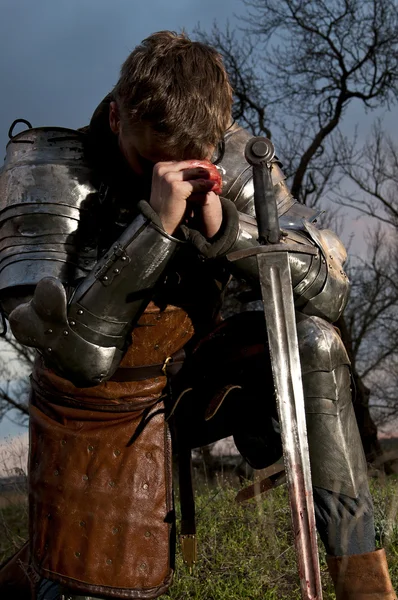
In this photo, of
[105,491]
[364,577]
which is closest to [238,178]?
[105,491]

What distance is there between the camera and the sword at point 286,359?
6.14ft

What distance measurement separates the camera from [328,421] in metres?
2.11

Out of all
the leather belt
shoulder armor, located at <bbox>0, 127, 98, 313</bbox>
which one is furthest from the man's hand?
the leather belt

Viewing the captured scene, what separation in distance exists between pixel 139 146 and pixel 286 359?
0.84 m

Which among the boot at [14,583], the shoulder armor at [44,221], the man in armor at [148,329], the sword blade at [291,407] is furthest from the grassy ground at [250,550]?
the shoulder armor at [44,221]

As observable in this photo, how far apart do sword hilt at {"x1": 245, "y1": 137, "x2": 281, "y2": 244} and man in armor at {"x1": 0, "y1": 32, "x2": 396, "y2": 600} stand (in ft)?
0.45

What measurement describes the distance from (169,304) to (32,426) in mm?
625

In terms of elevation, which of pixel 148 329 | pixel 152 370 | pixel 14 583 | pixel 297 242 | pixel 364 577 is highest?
pixel 297 242

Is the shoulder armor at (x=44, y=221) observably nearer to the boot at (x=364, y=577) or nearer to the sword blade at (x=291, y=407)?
the sword blade at (x=291, y=407)

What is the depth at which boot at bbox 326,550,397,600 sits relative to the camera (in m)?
2.04

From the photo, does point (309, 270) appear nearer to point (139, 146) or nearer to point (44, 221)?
point (139, 146)

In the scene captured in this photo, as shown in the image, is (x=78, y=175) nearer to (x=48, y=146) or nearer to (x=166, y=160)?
(x=48, y=146)

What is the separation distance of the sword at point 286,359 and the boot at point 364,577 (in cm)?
21

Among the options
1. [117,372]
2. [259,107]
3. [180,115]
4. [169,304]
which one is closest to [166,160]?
[180,115]
